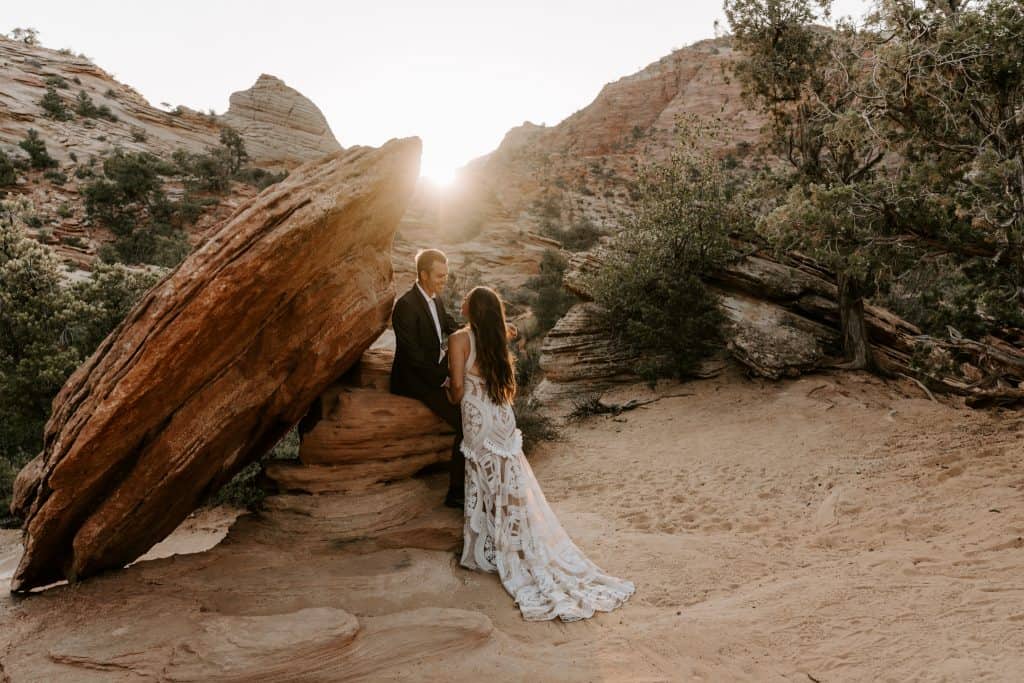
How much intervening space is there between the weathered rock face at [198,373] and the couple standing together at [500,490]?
0.93 meters

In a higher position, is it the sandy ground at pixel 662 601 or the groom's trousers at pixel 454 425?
the groom's trousers at pixel 454 425

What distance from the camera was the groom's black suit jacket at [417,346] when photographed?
5.09m

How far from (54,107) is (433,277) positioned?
42381 mm

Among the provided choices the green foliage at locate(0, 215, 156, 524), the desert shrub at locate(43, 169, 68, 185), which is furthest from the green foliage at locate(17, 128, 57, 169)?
the green foliage at locate(0, 215, 156, 524)

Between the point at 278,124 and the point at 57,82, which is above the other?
the point at 278,124

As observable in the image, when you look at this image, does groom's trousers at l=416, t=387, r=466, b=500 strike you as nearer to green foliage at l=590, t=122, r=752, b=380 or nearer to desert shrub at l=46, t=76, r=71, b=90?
green foliage at l=590, t=122, r=752, b=380

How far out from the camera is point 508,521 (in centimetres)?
468

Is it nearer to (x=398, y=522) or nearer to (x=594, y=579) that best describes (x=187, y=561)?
(x=398, y=522)

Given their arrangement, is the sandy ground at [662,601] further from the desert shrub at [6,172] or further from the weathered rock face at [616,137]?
the desert shrub at [6,172]

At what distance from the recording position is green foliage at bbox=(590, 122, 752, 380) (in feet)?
45.8

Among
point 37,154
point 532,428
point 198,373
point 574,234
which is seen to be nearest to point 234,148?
point 37,154

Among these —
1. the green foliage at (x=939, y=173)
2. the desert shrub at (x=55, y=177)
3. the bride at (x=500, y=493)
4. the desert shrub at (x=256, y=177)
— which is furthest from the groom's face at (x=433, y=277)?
the desert shrub at (x=256, y=177)

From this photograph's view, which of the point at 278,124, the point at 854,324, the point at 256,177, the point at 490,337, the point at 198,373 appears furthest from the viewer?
the point at 278,124

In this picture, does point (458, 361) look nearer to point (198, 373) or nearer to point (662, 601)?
point (198, 373)
